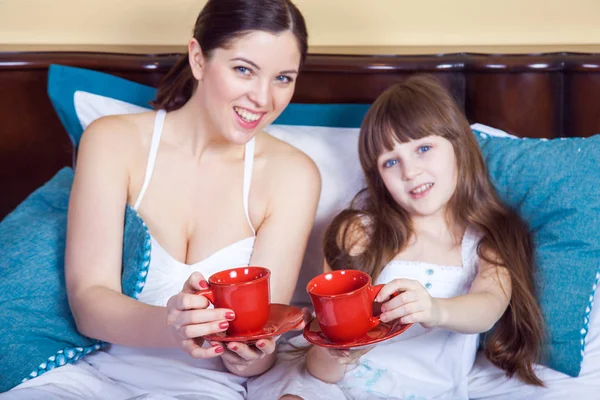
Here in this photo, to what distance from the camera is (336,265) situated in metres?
1.67

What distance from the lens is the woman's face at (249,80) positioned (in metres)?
1.55

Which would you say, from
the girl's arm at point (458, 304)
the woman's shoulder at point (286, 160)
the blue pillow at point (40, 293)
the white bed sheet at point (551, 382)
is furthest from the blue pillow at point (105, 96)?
the white bed sheet at point (551, 382)

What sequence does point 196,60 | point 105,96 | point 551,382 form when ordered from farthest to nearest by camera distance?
point 105,96 < point 196,60 < point 551,382

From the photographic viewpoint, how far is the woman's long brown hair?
1.57 m

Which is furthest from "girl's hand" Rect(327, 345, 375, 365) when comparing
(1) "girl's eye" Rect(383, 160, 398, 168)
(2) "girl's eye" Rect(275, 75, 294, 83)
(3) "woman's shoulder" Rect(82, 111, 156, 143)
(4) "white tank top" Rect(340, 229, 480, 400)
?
Answer: (3) "woman's shoulder" Rect(82, 111, 156, 143)

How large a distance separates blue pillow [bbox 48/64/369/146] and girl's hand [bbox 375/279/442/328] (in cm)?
80

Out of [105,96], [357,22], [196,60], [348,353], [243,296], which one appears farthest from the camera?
[357,22]

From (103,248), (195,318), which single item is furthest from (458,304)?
(103,248)

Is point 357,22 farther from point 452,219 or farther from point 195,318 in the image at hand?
→ point 195,318

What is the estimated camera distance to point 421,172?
1.58 m

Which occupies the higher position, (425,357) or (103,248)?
(103,248)

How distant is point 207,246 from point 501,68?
36.9 inches

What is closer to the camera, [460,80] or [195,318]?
[195,318]

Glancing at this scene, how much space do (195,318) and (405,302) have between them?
1.12ft
